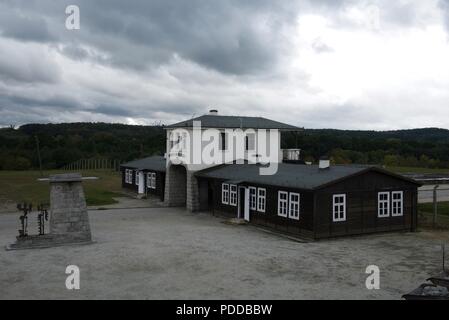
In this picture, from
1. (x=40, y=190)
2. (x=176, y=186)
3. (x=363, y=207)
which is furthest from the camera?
(x=40, y=190)

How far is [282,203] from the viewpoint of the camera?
22.5 meters

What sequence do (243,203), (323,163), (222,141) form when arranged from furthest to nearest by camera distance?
(222,141)
(243,203)
(323,163)

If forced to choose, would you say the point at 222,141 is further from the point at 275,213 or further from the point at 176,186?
the point at 275,213

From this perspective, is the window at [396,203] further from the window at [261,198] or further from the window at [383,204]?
the window at [261,198]

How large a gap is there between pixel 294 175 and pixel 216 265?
362 inches

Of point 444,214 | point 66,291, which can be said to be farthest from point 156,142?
point 66,291

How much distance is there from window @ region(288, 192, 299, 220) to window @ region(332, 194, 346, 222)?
5.41ft

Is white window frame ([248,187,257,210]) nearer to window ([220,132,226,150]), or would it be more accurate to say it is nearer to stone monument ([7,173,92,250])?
window ([220,132,226,150])

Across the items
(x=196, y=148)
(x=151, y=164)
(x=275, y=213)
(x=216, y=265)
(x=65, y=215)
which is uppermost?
(x=196, y=148)

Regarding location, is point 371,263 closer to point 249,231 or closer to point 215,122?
point 249,231

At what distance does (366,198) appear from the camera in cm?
2164

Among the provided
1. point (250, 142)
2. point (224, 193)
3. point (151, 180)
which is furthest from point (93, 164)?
point (224, 193)
